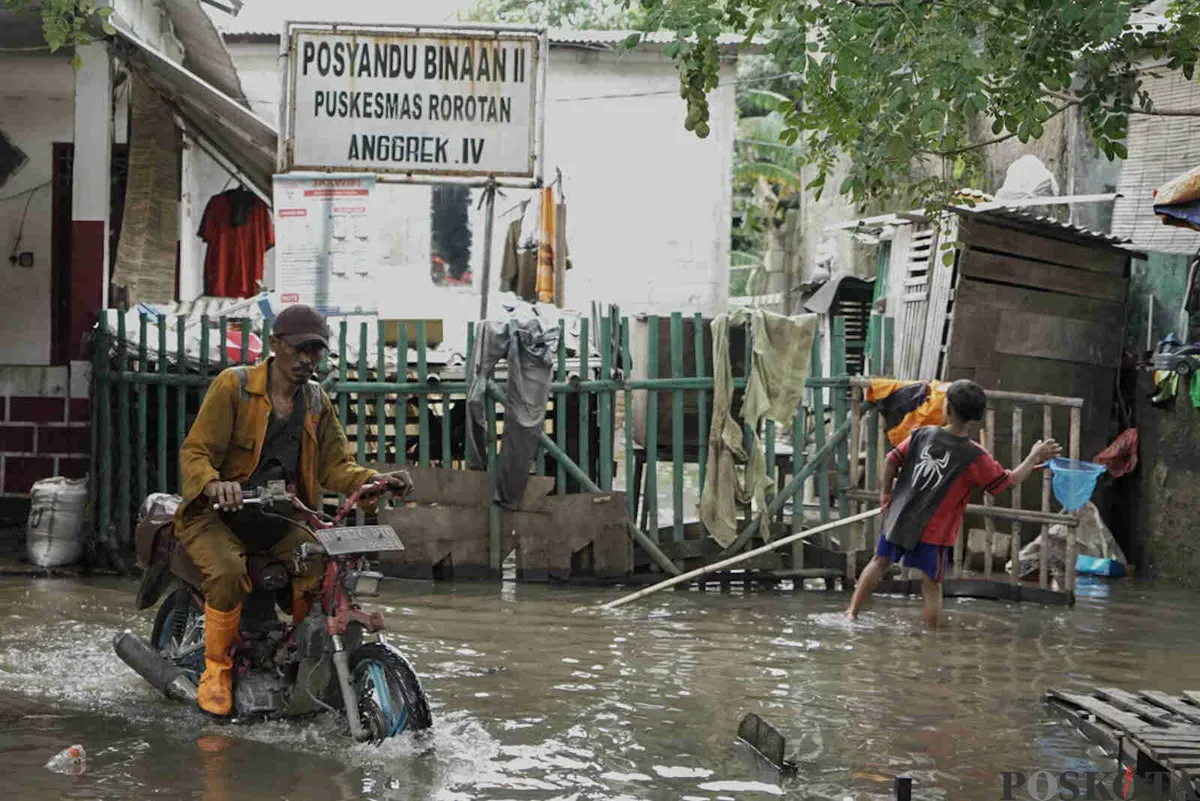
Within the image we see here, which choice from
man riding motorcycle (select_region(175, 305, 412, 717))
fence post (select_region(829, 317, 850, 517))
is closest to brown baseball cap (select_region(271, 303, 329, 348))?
man riding motorcycle (select_region(175, 305, 412, 717))

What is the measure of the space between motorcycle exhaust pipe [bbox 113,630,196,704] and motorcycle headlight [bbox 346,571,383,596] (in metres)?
1.08

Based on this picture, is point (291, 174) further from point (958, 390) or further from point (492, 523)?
point (958, 390)

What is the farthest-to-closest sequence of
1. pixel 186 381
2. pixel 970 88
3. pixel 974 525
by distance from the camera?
pixel 974 525, pixel 186 381, pixel 970 88

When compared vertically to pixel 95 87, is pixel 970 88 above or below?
Answer: below

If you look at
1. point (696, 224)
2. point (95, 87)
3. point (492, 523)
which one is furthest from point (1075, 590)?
point (696, 224)

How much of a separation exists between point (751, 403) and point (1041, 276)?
3.32m

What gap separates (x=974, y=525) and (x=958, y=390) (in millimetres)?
2884

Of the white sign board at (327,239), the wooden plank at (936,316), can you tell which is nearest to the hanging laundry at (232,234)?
the white sign board at (327,239)

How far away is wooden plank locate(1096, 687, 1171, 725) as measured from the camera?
6375 mm

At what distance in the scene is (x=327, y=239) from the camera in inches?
508

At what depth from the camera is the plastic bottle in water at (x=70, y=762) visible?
5.63m

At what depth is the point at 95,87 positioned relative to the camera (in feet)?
36.6

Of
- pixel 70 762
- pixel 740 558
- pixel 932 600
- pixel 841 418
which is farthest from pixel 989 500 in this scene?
pixel 70 762

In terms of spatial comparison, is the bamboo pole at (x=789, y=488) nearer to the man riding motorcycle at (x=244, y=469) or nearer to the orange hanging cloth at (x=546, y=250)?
the orange hanging cloth at (x=546, y=250)
